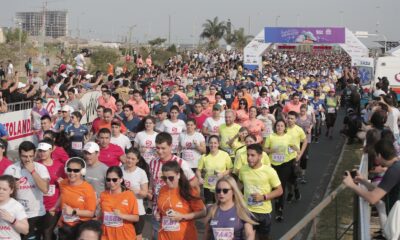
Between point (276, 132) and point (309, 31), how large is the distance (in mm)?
22567

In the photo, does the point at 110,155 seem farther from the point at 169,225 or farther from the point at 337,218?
the point at 337,218

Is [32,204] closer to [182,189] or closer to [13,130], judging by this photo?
[182,189]

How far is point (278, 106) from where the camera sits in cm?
1773

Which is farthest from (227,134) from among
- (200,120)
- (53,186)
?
(53,186)

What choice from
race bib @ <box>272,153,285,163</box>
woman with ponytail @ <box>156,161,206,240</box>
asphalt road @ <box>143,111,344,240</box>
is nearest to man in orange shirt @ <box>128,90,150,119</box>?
asphalt road @ <box>143,111,344,240</box>

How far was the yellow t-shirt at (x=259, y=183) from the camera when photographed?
7.13m

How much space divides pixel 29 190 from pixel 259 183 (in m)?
2.70

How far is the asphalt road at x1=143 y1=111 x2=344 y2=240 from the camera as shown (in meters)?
9.37

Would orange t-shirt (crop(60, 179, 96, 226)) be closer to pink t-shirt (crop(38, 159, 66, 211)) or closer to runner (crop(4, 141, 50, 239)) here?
runner (crop(4, 141, 50, 239))

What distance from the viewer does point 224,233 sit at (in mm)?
5047

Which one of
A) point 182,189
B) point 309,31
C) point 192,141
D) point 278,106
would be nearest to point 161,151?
point 182,189

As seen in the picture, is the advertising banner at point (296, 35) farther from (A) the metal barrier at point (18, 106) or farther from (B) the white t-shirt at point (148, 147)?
(B) the white t-shirt at point (148, 147)

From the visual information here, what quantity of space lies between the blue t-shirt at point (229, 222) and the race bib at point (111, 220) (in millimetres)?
1326

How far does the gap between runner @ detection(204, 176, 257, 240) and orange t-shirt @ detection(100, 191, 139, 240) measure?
1.23 meters
